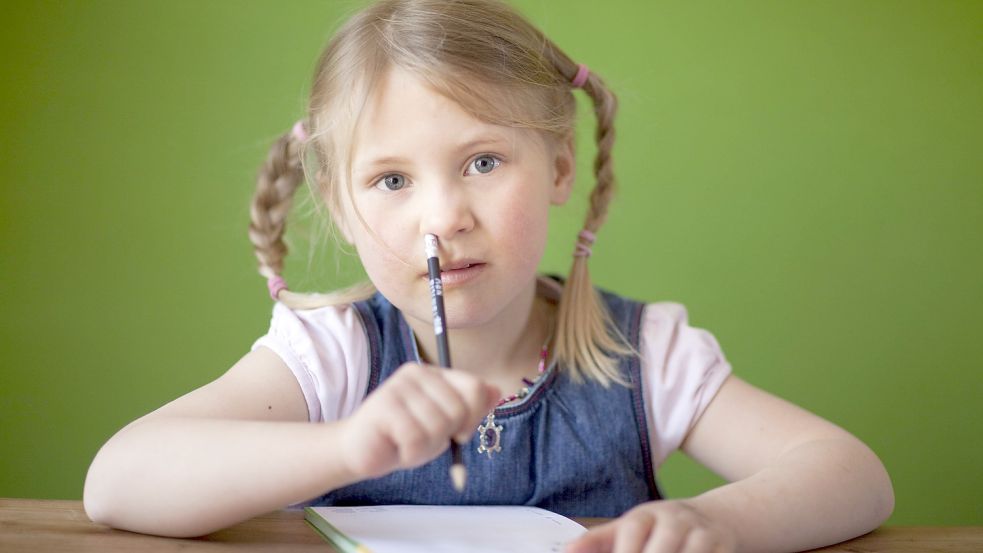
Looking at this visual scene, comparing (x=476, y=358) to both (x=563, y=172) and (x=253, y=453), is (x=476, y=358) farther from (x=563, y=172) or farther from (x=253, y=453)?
(x=253, y=453)

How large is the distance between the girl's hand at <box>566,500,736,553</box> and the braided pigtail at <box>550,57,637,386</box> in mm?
398

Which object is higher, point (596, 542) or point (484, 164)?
point (484, 164)

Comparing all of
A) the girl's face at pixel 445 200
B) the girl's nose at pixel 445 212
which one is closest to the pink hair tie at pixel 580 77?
the girl's face at pixel 445 200

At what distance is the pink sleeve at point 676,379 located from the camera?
106 centimetres

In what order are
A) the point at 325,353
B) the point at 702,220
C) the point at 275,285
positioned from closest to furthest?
the point at 325,353
the point at 275,285
the point at 702,220

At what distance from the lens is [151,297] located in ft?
4.90

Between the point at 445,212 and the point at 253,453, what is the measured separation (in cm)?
27

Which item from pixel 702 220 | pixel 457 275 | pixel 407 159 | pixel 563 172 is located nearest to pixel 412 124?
pixel 407 159

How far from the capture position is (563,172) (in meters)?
1.10

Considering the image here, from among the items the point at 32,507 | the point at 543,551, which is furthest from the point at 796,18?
the point at 32,507

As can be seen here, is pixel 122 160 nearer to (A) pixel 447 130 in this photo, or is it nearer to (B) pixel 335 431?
(A) pixel 447 130

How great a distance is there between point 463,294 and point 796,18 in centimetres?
95

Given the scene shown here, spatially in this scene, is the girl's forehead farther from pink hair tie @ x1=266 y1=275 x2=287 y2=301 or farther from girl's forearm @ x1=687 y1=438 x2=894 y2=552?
girl's forearm @ x1=687 y1=438 x2=894 y2=552

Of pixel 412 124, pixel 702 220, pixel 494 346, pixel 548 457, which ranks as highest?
pixel 412 124
